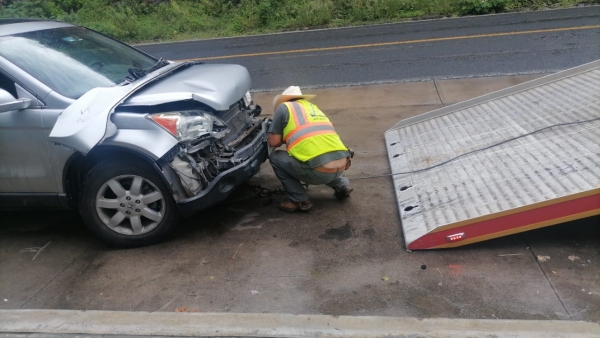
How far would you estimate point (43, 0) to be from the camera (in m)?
23.7

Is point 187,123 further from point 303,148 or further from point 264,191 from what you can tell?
point 264,191

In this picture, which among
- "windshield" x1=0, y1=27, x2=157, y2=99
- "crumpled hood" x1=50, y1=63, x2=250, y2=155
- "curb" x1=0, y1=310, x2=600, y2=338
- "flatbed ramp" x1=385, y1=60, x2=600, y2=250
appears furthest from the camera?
"windshield" x1=0, y1=27, x2=157, y2=99

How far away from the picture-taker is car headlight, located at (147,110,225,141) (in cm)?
431

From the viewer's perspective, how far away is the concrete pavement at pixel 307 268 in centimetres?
354

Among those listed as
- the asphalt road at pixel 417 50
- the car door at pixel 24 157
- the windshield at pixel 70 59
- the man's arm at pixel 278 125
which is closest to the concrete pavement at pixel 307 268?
the car door at pixel 24 157

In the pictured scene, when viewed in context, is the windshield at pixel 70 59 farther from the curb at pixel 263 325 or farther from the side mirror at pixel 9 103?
the curb at pixel 263 325

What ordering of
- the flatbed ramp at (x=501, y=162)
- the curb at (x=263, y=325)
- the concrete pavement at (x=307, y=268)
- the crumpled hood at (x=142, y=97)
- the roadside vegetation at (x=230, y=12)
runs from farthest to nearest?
the roadside vegetation at (x=230, y=12)
the crumpled hood at (x=142, y=97)
the flatbed ramp at (x=501, y=162)
the concrete pavement at (x=307, y=268)
the curb at (x=263, y=325)

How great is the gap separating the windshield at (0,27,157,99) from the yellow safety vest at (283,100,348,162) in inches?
60.5

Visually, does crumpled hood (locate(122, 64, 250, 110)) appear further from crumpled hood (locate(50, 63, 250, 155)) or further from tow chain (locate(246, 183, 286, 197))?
tow chain (locate(246, 183, 286, 197))

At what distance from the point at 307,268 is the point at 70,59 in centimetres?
285

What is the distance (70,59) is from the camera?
4.95 meters

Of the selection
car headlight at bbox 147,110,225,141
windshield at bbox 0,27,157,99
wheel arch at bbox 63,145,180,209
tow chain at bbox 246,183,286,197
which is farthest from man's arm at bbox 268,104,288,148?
windshield at bbox 0,27,157,99

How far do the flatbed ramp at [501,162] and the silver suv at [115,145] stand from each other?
4.96ft

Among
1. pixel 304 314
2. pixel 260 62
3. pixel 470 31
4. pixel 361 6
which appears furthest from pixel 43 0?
pixel 304 314
